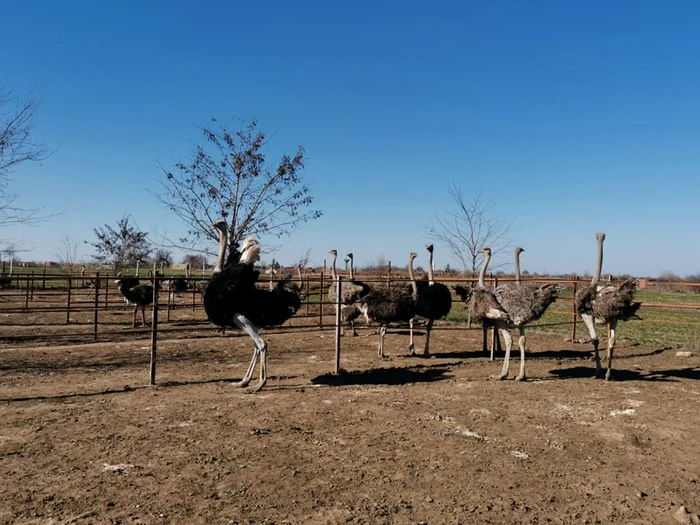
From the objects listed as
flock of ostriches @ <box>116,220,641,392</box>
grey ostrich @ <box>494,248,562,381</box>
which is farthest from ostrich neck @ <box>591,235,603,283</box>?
grey ostrich @ <box>494,248,562,381</box>

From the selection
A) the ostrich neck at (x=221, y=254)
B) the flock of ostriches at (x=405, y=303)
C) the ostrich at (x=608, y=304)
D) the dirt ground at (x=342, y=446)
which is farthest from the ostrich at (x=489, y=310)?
the ostrich neck at (x=221, y=254)

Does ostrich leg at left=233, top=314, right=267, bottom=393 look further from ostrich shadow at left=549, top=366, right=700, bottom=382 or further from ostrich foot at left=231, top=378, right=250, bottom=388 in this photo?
ostrich shadow at left=549, top=366, right=700, bottom=382

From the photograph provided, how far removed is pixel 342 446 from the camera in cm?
427

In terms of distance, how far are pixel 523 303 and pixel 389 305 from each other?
2.28m

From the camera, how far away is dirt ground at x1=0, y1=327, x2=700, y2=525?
126 inches

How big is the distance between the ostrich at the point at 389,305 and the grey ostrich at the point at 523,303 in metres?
1.71

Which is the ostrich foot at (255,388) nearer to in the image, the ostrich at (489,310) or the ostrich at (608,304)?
the ostrich at (489,310)

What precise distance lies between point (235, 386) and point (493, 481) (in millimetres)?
3552

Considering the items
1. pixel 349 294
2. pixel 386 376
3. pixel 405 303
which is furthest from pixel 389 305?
pixel 349 294

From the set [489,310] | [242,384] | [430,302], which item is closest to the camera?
[242,384]

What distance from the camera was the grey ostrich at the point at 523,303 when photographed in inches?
267

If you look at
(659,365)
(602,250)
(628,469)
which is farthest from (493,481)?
(659,365)

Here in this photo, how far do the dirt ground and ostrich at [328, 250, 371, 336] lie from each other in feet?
5.58

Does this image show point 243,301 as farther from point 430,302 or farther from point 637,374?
point 637,374
